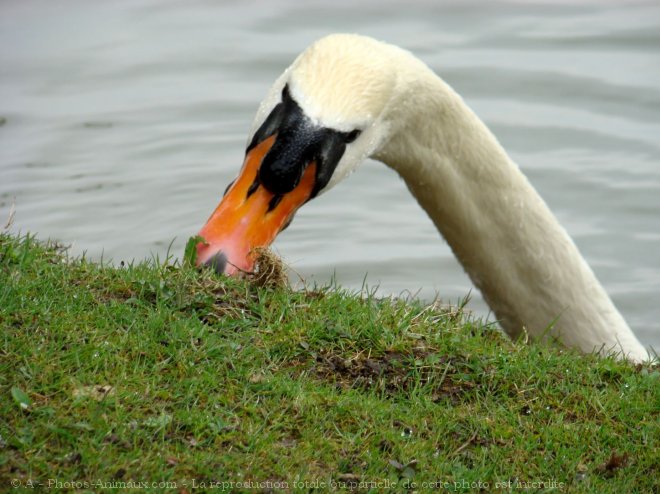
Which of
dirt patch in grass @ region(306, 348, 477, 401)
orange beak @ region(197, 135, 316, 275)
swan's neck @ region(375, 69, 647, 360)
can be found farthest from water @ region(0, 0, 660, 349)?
dirt patch in grass @ region(306, 348, 477, 401)

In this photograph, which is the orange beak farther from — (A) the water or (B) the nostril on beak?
(A) the water

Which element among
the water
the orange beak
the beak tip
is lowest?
the water

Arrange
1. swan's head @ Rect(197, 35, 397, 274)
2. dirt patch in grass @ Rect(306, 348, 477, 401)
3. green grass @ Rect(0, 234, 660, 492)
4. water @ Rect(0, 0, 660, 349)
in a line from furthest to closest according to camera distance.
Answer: water @ Rect(0, 0, 660, 349) → swan's head @ Rect(197, 35, 397, 274) → dirt patch in grass @ Rect(306, 348, 477, 401) → green grass @ Rect(0, 234, 660, 492)

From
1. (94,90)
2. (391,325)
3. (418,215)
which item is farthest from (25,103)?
(391,325)

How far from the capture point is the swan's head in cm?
513

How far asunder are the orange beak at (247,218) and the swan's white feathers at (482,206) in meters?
0.43

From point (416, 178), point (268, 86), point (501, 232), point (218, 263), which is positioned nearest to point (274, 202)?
point (218, 263)

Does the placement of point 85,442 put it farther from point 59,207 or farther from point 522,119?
point 522,119

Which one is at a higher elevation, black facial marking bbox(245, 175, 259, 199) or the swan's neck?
black facial marking bbox(245, 175, 259, 199)

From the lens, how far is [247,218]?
5.17m

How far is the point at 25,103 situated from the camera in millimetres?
10703

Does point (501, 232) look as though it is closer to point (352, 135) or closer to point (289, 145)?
point (352, 135)

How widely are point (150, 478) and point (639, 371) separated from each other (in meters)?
2.15

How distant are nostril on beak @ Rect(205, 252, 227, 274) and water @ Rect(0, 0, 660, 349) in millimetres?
3565
